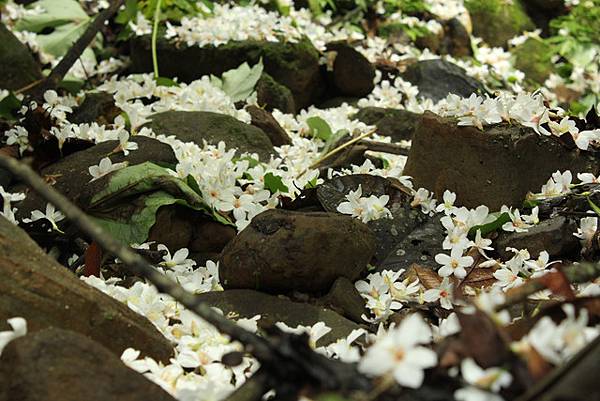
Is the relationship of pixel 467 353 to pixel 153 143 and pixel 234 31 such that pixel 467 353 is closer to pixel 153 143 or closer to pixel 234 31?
pixel 153 143

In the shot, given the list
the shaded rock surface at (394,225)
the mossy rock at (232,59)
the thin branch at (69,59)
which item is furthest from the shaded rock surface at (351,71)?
the shaded rock surface at (394,225)

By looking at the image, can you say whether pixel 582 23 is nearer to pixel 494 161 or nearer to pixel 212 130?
pixel 212 130

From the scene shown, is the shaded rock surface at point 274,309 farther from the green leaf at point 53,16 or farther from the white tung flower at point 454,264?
the green leaf at point 53,16

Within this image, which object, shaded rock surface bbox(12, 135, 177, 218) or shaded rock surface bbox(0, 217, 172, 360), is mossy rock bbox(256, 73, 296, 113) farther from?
shaded rock surface bbox(0, 217, 172, 360)

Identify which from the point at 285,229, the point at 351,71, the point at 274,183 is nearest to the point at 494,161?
the point at 274,183

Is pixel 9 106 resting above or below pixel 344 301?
below

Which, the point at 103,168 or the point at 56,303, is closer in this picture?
the point at 56,303

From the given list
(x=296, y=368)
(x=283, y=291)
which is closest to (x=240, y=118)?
(x=283, y=291)
